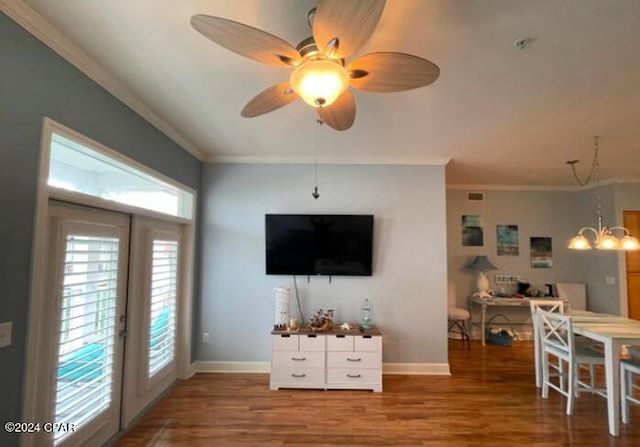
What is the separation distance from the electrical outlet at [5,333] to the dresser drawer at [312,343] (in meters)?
2.63

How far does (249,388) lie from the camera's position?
12.6ft

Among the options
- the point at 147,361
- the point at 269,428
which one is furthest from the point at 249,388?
the point at 147,361

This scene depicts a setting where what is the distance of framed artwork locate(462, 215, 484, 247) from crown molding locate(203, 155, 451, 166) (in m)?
2.15

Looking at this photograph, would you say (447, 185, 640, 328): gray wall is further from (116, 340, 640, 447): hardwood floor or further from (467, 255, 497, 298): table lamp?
(116, 340, 640, 447): hardwood floor

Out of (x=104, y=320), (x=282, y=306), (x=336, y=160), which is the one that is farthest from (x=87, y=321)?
(x=336, y=160)

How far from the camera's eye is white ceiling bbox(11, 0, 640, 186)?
1.77 m

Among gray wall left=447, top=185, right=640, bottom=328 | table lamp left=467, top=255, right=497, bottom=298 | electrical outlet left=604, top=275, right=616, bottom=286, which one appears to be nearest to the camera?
electrical outlet left=604, top=275, right=616, bottom=286

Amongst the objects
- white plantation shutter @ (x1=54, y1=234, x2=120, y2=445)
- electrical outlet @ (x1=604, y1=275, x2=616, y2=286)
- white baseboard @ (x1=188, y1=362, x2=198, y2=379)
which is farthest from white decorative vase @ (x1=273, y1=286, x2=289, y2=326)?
electrical outlet @ (x1=604, y1=275, x2=616, y2=286)

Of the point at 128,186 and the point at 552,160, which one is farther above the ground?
the point at 552,160

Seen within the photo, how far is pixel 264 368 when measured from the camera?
4305 millimetres

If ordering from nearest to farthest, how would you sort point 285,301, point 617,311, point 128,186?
point 128,186 → point 285,301 → point 617,311

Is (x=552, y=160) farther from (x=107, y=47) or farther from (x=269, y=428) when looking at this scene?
(x=107, y=47)

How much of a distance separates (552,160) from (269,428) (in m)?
4.55

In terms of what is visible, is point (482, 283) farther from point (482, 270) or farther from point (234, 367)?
point (234, 367)
